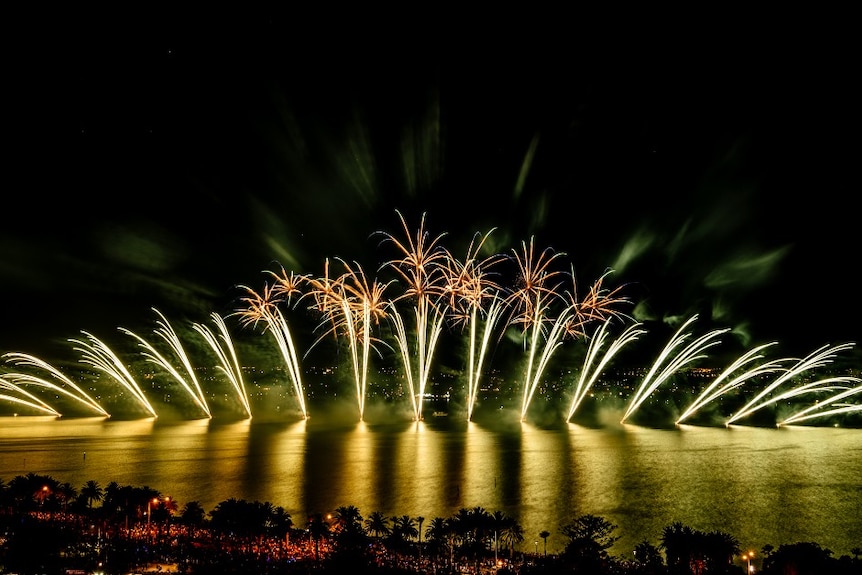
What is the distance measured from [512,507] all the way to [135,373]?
289 ft

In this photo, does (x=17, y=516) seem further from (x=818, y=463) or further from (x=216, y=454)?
(x=818, y=463)

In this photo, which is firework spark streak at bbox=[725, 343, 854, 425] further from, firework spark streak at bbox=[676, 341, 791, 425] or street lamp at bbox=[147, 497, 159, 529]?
street lamp at bbox=[147, 497, 159, 529]

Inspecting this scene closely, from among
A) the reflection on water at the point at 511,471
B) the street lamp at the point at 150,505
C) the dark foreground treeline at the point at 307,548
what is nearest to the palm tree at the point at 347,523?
the dark foreground treeline at the point at 307,548

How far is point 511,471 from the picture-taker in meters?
28.1

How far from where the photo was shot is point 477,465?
29.3 m

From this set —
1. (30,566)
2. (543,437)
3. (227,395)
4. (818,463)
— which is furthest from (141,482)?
(227,395)

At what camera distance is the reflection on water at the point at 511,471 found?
70.9ft

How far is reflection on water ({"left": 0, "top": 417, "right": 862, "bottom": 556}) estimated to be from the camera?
21.6 meters

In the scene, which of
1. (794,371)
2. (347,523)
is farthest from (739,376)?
(347,523)

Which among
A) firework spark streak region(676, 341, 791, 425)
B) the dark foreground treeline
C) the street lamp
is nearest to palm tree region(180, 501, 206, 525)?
the dark foreground treeline

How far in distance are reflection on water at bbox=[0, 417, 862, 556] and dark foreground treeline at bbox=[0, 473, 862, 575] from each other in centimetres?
274

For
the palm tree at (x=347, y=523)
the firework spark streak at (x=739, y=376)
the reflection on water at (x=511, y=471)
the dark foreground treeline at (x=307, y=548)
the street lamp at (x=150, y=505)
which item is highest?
the firework spark streak at (x=739, y=376)

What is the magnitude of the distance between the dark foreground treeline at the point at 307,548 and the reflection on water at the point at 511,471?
274 centimetres

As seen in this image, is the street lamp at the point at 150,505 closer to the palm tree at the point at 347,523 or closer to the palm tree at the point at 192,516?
the palm tree at the point at 192,516
